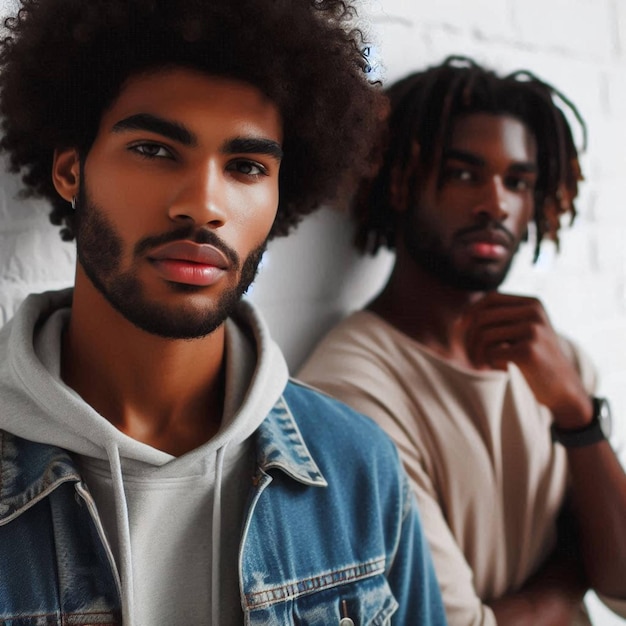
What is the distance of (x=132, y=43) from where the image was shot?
757 millimetres

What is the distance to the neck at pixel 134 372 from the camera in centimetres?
79

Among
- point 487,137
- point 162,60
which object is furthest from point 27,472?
point 487,137

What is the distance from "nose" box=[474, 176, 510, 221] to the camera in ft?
3.63

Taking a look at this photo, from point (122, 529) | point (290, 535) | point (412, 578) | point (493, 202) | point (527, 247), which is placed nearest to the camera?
point (122, 529)

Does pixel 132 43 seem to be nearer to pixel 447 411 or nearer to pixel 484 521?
pixel 447 411

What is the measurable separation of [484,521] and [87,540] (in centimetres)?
61

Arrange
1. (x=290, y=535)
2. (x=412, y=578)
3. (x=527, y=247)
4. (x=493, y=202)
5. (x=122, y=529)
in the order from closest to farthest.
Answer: (x=122, y=529) → (x=290, y=535) → (x=412, y=578) → (x=493, y=202) → (x=527, y=247)

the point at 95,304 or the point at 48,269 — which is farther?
the point at 48,269

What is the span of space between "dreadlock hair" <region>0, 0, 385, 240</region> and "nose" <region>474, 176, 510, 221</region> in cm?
28

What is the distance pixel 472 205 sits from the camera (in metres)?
1.11

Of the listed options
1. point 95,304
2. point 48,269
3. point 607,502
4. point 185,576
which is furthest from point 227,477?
point 607,502

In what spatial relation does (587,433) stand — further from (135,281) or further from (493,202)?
(135,281)

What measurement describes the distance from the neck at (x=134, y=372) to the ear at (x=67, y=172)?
0.09 m

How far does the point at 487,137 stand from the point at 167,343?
1.86 ft
